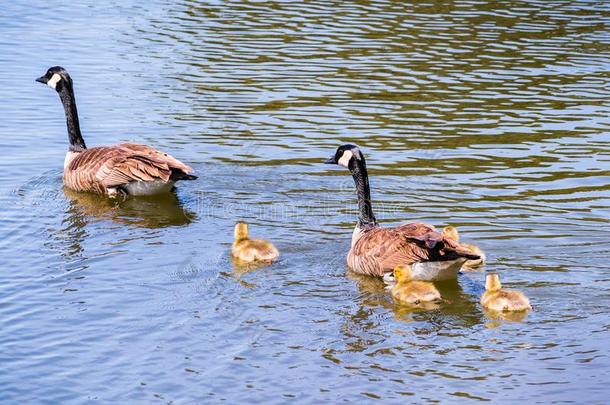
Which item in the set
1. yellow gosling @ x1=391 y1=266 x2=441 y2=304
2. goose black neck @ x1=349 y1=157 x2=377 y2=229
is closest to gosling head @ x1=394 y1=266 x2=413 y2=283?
yellow gosling @ x1=391 y1=266 x2=441 y2=304

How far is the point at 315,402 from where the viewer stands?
8875 millimetres

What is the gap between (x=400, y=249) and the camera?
11.7 m

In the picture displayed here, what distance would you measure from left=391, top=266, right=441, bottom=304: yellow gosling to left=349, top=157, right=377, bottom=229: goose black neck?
58.7 inches

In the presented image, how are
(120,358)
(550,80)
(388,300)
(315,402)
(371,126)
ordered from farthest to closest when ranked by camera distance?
(550,80) < (371,126) < (388,300) < (120,358) < (315,402)

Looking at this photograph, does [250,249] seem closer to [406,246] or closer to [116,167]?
[406,246]

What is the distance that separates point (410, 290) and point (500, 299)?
900 millimetres

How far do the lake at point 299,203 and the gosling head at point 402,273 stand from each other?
327 mm

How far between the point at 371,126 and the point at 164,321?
8471mm

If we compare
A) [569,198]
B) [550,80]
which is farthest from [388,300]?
[550,80]

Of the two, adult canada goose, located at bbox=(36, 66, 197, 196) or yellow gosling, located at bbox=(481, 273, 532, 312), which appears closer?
yellow gosling, located at bbox=(481, 273, 532, 312)

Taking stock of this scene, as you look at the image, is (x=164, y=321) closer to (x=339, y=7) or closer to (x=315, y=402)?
(x=315, y=402)

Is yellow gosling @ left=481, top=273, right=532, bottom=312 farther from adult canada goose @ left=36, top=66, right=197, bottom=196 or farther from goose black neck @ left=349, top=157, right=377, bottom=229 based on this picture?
adult canada goose @ left=36, top=66, right=197, bottom=196

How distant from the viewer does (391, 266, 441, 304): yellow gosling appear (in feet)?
36.0

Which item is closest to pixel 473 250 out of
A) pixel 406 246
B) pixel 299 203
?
pixel 406 246
